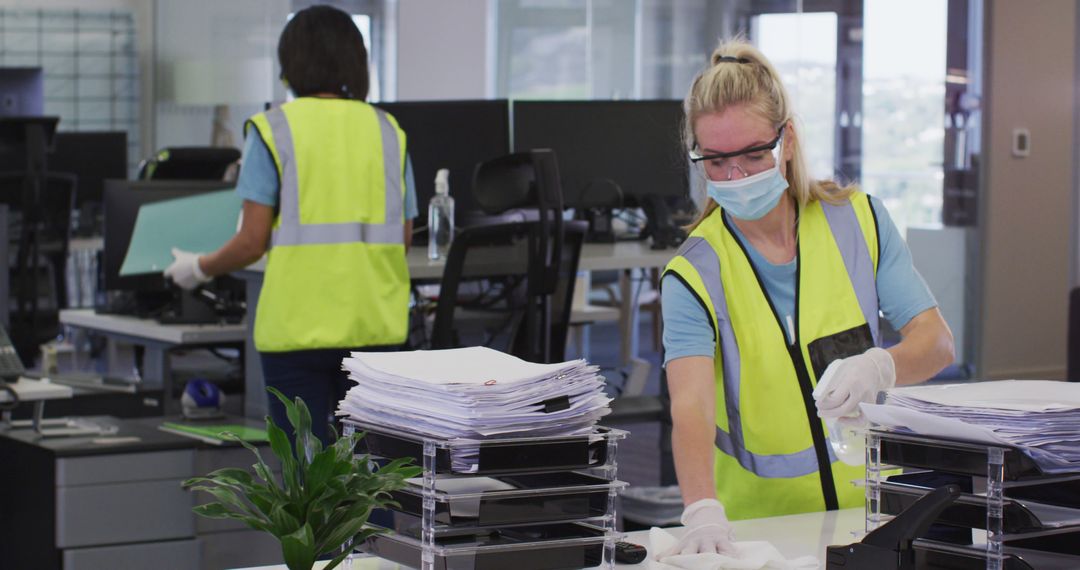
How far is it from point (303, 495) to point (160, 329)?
275 cm

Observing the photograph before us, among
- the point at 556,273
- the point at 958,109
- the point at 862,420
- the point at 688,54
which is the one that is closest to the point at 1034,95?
the point at 958,109

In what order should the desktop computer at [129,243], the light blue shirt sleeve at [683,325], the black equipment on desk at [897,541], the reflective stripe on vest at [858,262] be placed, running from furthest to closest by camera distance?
the desktop computer at [129,243]
the reflective stripe on vest at [858,262]
the light blue shirt sleeve at [683,325]
the black equipment on desk at [897,541]

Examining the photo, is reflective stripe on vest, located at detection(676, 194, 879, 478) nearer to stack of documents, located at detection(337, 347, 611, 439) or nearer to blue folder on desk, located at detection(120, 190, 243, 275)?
stack of documents, located at detection(337, 347, 611, 439)

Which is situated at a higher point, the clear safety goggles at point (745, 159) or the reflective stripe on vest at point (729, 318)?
the clear safety goggles at point (745, 159)

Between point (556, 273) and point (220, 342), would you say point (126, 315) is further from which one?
point (556, 273)

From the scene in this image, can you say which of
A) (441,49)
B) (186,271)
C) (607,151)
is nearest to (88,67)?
(441,49)

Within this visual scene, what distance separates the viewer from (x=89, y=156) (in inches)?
290

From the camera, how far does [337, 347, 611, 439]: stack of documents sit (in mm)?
1244

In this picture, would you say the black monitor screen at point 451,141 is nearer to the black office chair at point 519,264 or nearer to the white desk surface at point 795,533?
the black office chair at point 519,264

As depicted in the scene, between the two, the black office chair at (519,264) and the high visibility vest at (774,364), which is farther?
the black office chair at (519,264)

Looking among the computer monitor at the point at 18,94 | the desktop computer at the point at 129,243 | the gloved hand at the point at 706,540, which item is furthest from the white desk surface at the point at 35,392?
the computer monitor at the point at 18,94

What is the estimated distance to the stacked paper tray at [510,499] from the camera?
125cm

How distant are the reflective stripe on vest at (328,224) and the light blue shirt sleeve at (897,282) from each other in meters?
1.43

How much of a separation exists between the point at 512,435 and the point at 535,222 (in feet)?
6.89
